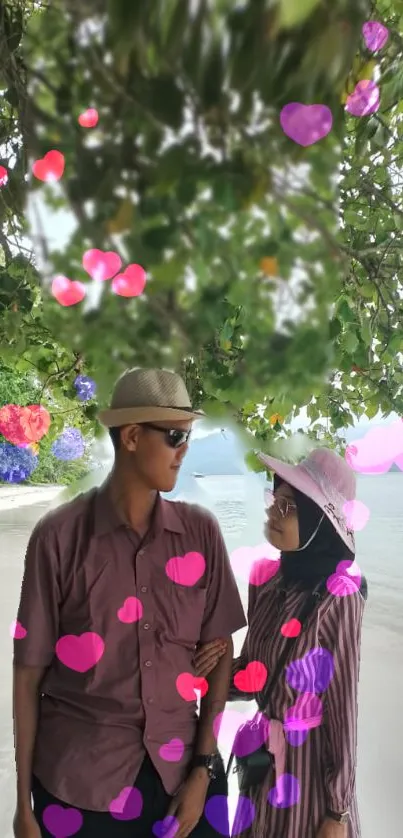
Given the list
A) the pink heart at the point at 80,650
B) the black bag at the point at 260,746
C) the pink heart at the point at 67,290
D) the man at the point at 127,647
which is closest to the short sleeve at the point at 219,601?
the man at the point at 127,647

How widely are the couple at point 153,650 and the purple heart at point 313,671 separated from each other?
1cm

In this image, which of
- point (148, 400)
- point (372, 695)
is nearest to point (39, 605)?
point (148, 400)

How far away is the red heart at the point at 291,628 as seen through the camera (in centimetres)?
134

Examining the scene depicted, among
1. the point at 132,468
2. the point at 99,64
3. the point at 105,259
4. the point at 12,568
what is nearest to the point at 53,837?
the point at 132,468

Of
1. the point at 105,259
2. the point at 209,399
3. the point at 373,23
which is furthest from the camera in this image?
the point at 209,399

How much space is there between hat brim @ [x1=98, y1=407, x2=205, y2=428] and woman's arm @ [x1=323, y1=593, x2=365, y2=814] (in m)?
0.44

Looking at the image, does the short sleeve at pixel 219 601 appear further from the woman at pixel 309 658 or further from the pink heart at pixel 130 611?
the pink heart at pixel 130 611

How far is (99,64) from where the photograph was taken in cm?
96

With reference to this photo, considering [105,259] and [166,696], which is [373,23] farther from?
[166,696]

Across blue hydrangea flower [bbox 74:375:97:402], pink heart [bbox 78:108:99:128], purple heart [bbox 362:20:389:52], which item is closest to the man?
pink heart [bbox 78:108:99:128]

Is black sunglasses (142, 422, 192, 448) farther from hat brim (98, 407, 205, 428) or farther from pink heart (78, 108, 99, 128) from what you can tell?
pink heart (78, 108, 99, 128)

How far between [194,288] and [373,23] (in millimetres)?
568

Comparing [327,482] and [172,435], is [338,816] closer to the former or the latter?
[327,482]

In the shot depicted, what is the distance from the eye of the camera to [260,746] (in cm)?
137
